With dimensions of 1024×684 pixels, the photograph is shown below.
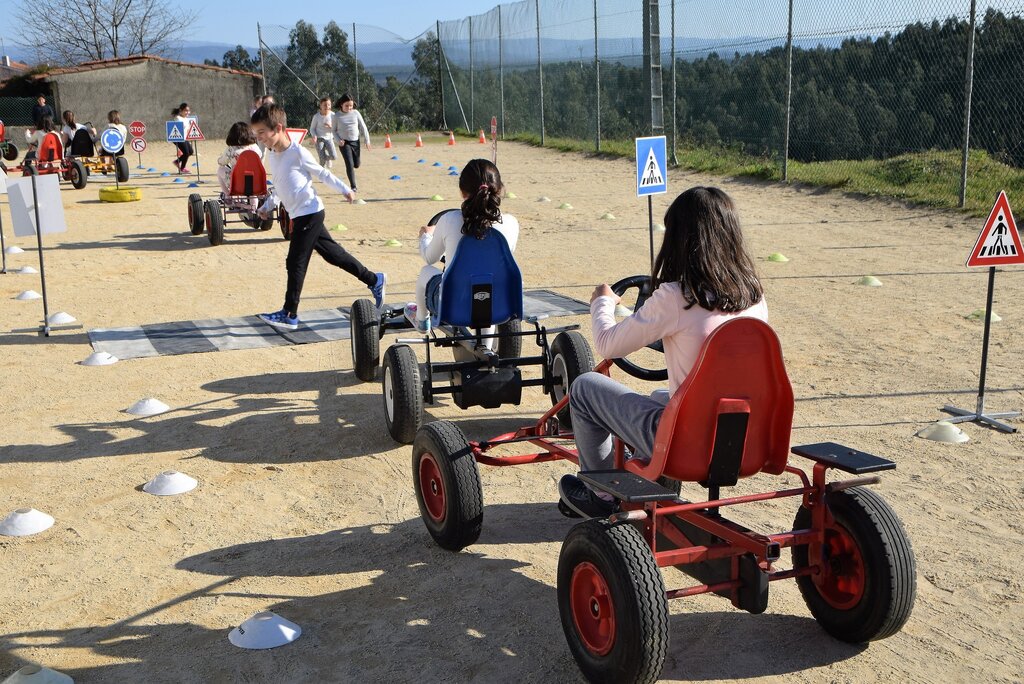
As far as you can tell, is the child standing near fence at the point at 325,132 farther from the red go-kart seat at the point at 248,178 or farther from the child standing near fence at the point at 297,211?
the child standing near fence at the point at 297,211

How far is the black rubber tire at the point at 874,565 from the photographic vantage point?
3213 mm

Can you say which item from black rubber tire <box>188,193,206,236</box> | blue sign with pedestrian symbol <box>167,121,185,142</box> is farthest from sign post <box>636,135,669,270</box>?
blue sign with pedestrian symbol <box>167,121,185,142</box>

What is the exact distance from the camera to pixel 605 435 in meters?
3.78

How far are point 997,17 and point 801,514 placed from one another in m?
11.5

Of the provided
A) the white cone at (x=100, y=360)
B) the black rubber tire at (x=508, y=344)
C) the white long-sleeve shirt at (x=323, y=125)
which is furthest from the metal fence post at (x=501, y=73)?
the black rubber tire at (x=508, y=344)

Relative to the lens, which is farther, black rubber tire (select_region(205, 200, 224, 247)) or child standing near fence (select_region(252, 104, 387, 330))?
black rubber tire (select_region(205, 200, 224, 247))

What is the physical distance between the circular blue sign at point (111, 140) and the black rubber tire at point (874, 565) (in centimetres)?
1814

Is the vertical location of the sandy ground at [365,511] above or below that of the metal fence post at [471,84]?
below

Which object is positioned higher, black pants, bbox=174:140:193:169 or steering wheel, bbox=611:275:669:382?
black pants, bbox=174:140:193:169

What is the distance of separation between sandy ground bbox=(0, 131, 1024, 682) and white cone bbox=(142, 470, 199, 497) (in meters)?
0.06

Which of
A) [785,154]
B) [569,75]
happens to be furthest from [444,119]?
[785,154]

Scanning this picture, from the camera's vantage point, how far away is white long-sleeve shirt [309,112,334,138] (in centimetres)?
1753

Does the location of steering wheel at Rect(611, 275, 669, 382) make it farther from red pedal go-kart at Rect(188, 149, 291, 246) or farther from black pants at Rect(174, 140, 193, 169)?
black pants at Rect(174, 140, 193, 169)

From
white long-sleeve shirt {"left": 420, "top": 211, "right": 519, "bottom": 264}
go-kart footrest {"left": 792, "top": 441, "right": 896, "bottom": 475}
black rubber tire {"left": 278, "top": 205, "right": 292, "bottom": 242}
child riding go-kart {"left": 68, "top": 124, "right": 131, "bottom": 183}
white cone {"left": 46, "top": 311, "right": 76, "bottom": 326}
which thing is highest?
child riding go-kart {"left": 68, "top": 124, "right": 131, "bottom": 183}
